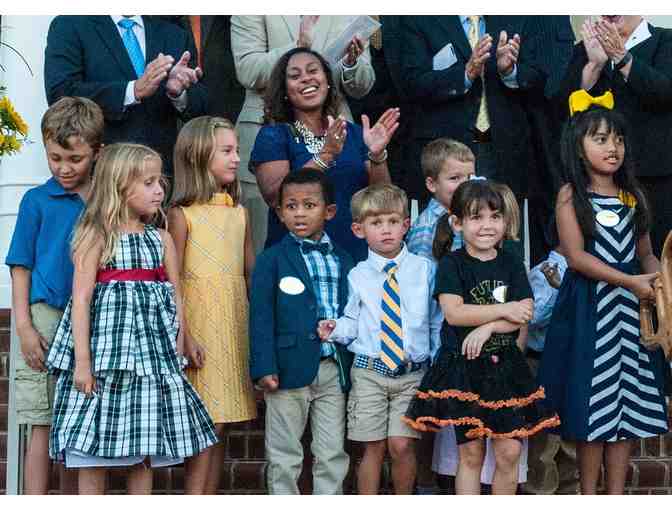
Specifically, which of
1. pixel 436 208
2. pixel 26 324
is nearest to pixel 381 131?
pixel 436 208

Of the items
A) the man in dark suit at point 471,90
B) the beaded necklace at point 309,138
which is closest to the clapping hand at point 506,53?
the man in dark suit at point 471,90

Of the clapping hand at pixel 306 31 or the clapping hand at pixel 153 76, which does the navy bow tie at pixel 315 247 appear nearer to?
the clapping hand at pixel 153 76

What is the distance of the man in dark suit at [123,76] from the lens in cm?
622

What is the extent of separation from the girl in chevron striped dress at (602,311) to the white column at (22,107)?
2.48 m

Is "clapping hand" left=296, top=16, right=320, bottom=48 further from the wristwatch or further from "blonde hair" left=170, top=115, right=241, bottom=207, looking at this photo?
the wristwatch

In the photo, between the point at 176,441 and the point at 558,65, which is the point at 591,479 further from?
the point at 558,65

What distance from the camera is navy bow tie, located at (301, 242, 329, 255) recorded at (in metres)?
5.64

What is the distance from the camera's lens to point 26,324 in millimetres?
5445

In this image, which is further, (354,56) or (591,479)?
(354,56)

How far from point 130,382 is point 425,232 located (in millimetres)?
1452

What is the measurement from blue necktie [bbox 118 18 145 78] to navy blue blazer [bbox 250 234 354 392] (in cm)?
136
